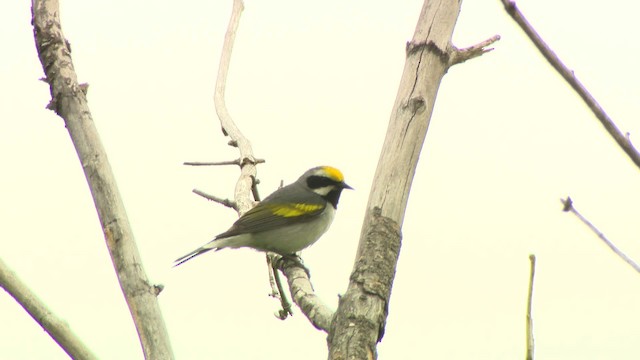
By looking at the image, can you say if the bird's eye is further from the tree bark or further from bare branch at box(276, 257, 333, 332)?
the tree bark

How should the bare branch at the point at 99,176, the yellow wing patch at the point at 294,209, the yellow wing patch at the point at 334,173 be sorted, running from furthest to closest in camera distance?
the yellow wing patch at the point at 334,173 → the yellow wing patch at the point at 294,209 → the bare branch at the point at 99,176

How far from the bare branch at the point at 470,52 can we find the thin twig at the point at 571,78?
8.53ft

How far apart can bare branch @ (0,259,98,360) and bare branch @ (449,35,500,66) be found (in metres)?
2.35

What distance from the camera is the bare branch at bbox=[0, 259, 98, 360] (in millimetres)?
2291

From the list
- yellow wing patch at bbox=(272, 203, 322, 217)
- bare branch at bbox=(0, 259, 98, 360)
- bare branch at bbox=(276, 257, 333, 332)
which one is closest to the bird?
yellow wing patch at bbox=(272, 203, 322, 217)

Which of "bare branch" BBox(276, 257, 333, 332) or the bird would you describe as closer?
"bare branch" BBox(276, 257, 333, 332)

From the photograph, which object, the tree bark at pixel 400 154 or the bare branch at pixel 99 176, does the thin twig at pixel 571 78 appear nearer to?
the bare branch at pixel 99 176

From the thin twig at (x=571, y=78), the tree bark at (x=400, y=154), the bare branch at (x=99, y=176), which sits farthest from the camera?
the tree bark at (x=400, y=154)

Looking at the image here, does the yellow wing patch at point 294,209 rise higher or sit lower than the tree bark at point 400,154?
higher

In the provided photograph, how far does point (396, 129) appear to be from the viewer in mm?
3693

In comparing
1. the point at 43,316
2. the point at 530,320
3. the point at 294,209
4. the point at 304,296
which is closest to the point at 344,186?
the point at 294,209

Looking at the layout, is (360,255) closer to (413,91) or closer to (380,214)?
(380,214)

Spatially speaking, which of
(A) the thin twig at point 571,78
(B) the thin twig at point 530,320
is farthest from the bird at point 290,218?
(A) the thin twig at point 571,78

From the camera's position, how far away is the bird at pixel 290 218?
633cm
